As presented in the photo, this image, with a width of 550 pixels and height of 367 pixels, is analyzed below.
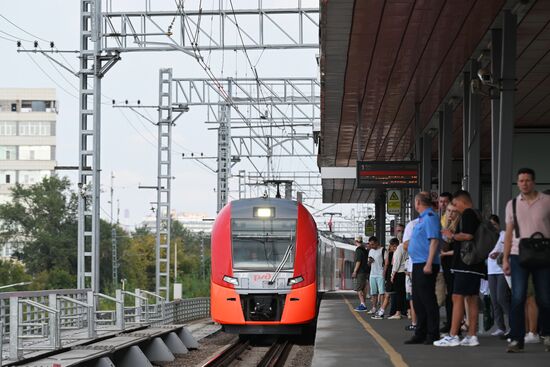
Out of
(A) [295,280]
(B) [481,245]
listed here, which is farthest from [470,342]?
(A) [295,280]

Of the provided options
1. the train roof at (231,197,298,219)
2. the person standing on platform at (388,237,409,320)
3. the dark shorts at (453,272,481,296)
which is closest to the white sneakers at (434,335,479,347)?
the dark shorts at (453,272,481,296)

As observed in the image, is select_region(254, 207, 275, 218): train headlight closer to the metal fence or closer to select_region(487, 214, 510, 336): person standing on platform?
the metal fence

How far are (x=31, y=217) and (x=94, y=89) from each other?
94.0 m

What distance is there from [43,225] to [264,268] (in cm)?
9738

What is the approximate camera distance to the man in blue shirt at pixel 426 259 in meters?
11.8

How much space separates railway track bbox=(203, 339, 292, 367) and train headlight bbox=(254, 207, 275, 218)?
8.78 ft

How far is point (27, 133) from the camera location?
14262 cm

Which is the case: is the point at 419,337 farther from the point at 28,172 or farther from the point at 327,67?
the point at 28,172

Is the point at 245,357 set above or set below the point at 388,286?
below

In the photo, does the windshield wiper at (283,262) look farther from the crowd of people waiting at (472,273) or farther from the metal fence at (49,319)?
the crowd of people waiting at (472,273)

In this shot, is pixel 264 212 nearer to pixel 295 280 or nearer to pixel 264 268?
pixel 264 268

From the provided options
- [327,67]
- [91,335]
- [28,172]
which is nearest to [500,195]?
[327,67]

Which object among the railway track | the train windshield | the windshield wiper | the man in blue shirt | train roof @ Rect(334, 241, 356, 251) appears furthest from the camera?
train roof @ Rect(334, 241, 356, 251)

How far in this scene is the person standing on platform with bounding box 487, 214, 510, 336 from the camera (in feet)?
44.0
